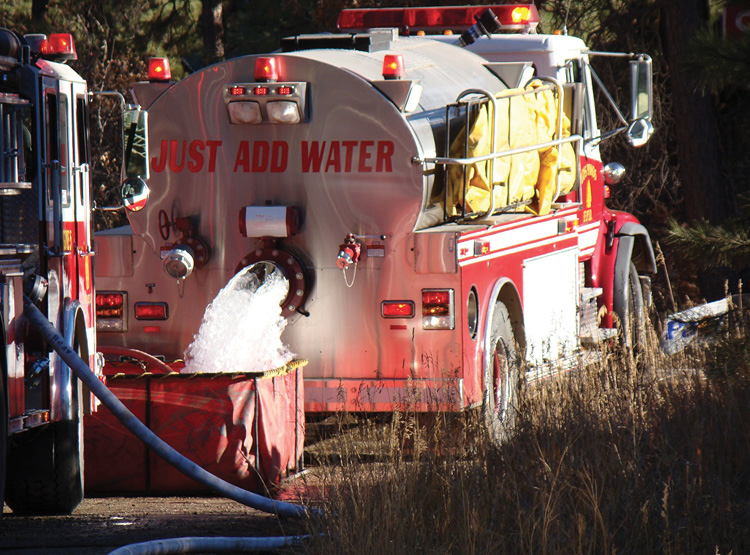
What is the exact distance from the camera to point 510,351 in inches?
322

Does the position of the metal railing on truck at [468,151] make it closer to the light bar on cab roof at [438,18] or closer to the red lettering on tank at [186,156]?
the red lettering on tank at [186,156]

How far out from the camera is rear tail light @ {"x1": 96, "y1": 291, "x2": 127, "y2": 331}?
26.1 ft

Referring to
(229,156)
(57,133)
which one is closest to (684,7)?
(229,156)

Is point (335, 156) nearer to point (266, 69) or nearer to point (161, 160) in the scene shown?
point (266, 69)

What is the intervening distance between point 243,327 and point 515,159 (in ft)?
7.28

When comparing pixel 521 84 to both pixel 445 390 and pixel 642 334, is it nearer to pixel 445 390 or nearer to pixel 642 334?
pixel 642 334

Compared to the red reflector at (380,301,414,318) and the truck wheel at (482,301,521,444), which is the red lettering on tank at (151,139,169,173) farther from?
the truck wheel at (482,301,521,444)

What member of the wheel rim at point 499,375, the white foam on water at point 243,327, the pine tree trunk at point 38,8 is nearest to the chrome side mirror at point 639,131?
the wheel rim at point 499,375

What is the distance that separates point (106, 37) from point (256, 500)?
43.5 ft

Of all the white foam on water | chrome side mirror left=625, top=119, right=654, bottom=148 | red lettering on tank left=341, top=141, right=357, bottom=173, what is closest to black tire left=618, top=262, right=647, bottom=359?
chrome side mirror left=625, top=119, right=654, bottom=148

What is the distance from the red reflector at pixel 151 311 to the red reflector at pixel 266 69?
1597 mm

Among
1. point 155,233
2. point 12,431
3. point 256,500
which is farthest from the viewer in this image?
point 155,233

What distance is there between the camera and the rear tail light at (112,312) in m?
7.95

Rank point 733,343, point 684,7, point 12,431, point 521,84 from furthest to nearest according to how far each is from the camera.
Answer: point 684,7, point 521,84, point 733,343, point 12,431
